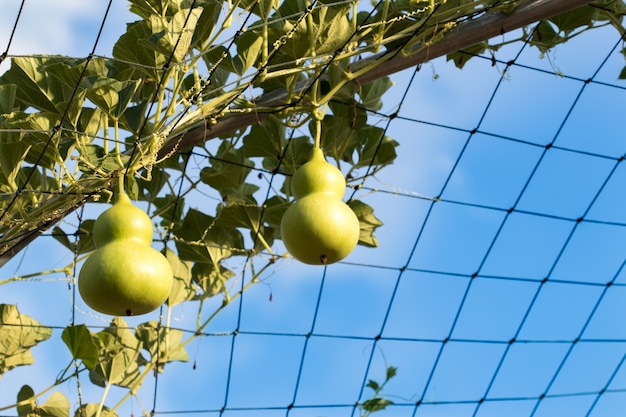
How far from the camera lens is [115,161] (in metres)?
1.52

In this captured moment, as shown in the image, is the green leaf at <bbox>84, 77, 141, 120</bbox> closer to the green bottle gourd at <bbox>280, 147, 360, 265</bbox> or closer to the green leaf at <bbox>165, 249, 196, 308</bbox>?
the green bottle gourd at <bbox>280, 147, 360, 265</bbox>

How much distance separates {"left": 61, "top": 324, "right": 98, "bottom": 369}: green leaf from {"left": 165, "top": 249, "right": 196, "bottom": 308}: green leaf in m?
0.37

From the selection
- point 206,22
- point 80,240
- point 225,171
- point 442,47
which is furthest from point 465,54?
point 80,240

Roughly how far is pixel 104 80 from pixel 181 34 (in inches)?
6.2

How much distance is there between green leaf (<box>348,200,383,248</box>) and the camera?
6.54 ft

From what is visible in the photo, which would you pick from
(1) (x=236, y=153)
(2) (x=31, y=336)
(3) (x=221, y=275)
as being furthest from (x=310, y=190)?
(2) (x=31, y=336)

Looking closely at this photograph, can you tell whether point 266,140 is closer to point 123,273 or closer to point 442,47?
point 442,47

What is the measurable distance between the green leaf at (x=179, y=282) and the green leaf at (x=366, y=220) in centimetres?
46

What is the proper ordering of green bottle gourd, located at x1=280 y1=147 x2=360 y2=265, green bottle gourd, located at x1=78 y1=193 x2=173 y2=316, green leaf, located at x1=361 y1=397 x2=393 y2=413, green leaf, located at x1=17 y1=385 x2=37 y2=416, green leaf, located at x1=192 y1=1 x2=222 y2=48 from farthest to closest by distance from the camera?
green leaf, located at x1=361 y1=397 x2=393 y2=413 < green leaf, located at x1=17 y1=385 x2=37 y2=416 < green leaf, located at x1=192 y1=1 x2=222 y2=48 < green bottle gourd, located at x1=280 y1=147 x2=360 y2=265 < green bottle gourd, located at x1=78 y1=193 x2=173 y2=316

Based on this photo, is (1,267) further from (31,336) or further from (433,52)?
(433,52)

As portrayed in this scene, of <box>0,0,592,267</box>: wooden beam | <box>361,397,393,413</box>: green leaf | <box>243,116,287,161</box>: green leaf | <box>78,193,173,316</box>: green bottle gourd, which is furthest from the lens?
<box>361,397,393,413</box>: green leaf

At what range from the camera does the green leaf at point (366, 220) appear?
199 centimetres

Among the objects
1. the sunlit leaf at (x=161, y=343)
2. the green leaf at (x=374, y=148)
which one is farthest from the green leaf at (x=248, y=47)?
the sunlit leaf at (x=161, y=343)

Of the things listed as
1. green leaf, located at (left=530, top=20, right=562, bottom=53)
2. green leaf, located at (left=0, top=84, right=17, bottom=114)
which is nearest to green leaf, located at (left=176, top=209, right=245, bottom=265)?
green leaf, located at (left=0, top=84, right=17, bottom=114)
